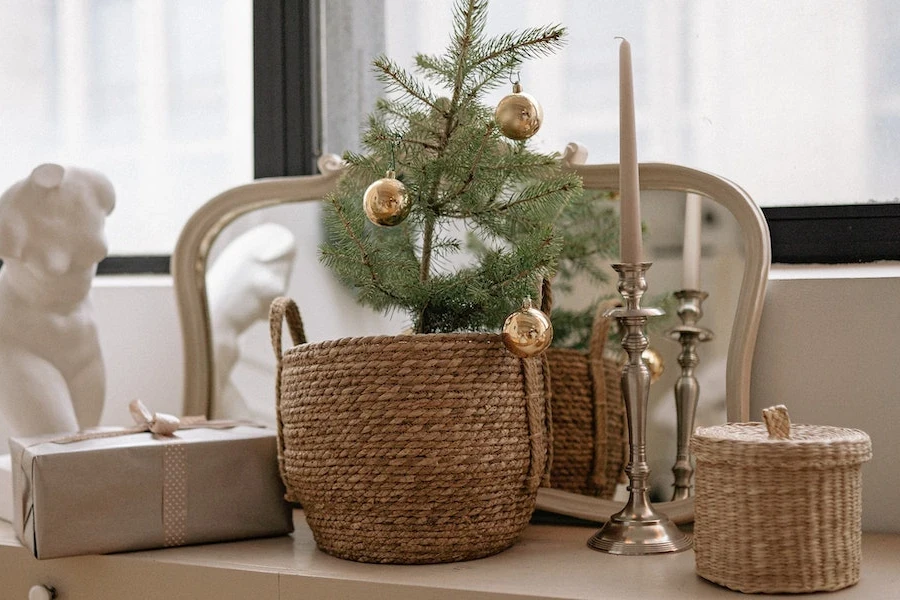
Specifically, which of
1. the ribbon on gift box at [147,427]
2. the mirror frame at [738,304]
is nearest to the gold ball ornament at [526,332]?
the mirror frame at [738,304]

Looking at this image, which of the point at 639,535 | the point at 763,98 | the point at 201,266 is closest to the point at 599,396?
the point at 639,535

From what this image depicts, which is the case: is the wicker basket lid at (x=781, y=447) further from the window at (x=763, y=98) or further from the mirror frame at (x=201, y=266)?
the mirror frame at (x=201, y=266)

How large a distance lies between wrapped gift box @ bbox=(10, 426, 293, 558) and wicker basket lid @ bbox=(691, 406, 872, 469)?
39 centimetres

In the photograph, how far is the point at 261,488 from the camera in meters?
0.87

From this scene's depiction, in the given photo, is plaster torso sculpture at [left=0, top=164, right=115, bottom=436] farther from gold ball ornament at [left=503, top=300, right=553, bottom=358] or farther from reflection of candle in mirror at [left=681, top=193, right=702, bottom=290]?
reflection of candle in mirror at [left=681, top=193, right=702, bottom=290]

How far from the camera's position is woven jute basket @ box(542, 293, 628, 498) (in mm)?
912

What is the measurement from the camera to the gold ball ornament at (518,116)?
778 mm

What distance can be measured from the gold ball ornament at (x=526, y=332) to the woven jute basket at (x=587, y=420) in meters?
0.17

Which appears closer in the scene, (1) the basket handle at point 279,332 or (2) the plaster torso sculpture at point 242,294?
(1) the basket handle at point 279,332

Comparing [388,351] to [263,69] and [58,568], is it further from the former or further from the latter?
[263,69]

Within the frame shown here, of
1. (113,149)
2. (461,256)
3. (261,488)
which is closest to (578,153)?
A: (461,256)

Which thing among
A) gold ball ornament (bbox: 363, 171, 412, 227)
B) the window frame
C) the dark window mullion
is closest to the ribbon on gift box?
gold ball ornament (bbox: 363, 171, 412, 227)

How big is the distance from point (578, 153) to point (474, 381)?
315 millimetres

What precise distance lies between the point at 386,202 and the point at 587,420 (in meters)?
0.31
